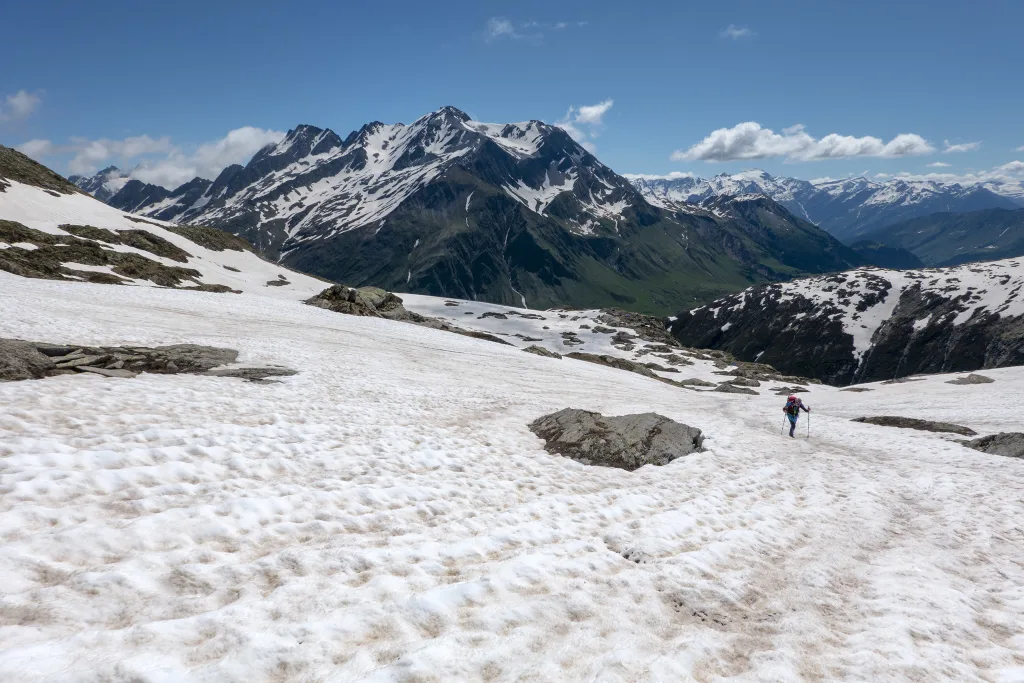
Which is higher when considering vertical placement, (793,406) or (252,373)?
(793,406)

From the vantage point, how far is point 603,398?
3319 centimetres

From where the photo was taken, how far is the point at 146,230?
7525 centimetres

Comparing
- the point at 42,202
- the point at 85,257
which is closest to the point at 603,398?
the point at 85,257

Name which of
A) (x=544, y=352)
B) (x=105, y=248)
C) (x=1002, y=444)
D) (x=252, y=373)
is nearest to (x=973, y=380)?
(x=1002, y=444)

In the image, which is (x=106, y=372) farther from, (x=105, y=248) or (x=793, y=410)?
(x=105, y=248)

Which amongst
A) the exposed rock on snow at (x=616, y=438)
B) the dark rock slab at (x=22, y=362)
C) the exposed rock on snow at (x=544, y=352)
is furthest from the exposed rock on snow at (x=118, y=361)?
the exposed rock on snow at (x=544, y=352)

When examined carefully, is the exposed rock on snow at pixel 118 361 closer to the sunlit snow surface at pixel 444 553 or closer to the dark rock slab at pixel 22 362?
the dark rock slab at pixel 22 362

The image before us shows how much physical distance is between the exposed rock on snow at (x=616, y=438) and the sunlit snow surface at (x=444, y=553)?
108 centimetres

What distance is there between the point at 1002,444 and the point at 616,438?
59.6 ft

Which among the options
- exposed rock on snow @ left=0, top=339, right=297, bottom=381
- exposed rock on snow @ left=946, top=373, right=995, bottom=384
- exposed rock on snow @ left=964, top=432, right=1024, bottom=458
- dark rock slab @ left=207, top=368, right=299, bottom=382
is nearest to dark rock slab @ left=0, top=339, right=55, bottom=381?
exposed rock on snow @ left=0, top=339, right=297, bottom=381

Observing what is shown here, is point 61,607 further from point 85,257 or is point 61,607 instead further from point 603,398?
point 85,257

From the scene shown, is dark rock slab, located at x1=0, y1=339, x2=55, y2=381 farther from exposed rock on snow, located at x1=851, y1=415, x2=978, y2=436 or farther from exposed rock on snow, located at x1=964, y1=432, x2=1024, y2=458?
exposed rock on snow, located at x1=851, y1=415, x2=978, y2=436

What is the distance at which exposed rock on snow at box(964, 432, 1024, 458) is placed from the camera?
2080 centimetres

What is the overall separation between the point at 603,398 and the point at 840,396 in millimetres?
32847
